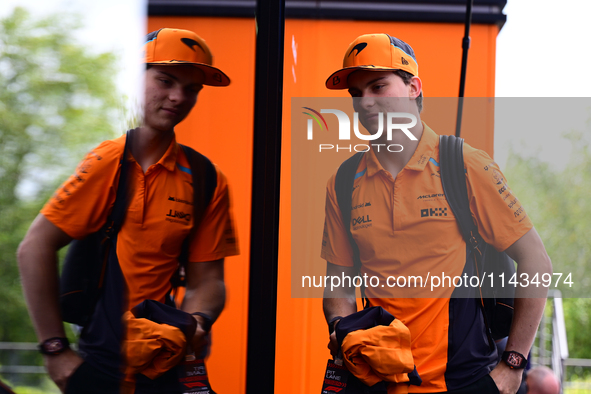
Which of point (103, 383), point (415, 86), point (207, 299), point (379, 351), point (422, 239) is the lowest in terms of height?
point (103, 383)

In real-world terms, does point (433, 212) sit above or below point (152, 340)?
above

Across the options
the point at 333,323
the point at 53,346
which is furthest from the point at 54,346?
the point at 333,323

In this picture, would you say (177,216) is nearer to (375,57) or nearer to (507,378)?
(375,57)

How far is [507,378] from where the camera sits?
54.6 inches

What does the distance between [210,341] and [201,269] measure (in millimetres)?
222

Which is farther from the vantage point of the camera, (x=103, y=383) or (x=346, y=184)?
(x=346, y=184)

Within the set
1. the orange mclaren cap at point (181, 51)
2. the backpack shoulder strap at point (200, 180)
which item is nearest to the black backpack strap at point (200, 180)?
the backpack shoulder strap at point (200, 180)

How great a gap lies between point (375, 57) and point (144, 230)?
88cm

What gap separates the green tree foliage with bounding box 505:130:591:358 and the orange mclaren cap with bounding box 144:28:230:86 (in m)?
0.95

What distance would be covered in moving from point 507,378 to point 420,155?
2.35 ft

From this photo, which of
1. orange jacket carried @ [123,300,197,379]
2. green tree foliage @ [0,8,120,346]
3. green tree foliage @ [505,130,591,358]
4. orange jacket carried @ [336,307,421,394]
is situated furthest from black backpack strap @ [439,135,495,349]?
green tree foliage @ [0,8,120,346]

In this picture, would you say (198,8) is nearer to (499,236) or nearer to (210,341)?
(210,341)

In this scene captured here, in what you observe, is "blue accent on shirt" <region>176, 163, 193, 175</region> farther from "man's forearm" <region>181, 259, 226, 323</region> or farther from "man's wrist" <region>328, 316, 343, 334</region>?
"man's wrist" <region>328, 316, 343, 334</region>

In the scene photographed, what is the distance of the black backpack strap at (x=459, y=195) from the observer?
139 centimetres
